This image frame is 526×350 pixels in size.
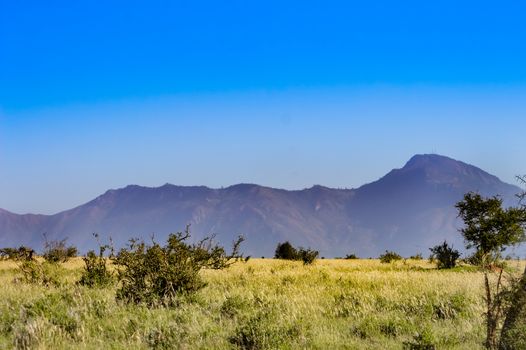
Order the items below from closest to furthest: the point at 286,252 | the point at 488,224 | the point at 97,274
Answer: the point at 97,274 → the point at 488,224 → the point at 286,252

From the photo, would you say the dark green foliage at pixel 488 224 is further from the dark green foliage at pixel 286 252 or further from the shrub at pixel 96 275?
the shrub at pixel 96 275

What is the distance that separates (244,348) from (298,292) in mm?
6993

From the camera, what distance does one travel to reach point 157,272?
48.7 feet

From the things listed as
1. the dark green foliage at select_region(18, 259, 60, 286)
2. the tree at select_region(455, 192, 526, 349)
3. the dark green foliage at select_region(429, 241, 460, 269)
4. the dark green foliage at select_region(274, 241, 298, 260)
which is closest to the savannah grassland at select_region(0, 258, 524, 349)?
the dark green foliage at select_region(18, 259, 60, 286)

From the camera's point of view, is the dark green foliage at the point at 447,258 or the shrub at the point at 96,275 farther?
the dark green foliage at the point at 447,258

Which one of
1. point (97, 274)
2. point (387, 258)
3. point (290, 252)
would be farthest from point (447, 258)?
point (97, 274)

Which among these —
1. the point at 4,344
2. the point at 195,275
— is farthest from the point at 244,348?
the point at 195,275

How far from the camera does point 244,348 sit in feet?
28.0

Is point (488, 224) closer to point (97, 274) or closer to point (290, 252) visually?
point (290, 252)

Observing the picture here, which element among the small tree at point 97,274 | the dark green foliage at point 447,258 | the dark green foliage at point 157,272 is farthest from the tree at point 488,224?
the small tree at point 97,274

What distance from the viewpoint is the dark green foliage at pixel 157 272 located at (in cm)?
1389

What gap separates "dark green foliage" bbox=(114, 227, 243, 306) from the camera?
13891 millimetres

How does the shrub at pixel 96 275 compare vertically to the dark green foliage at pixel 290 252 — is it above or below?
above

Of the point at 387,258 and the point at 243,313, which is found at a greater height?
the point at 243,313
